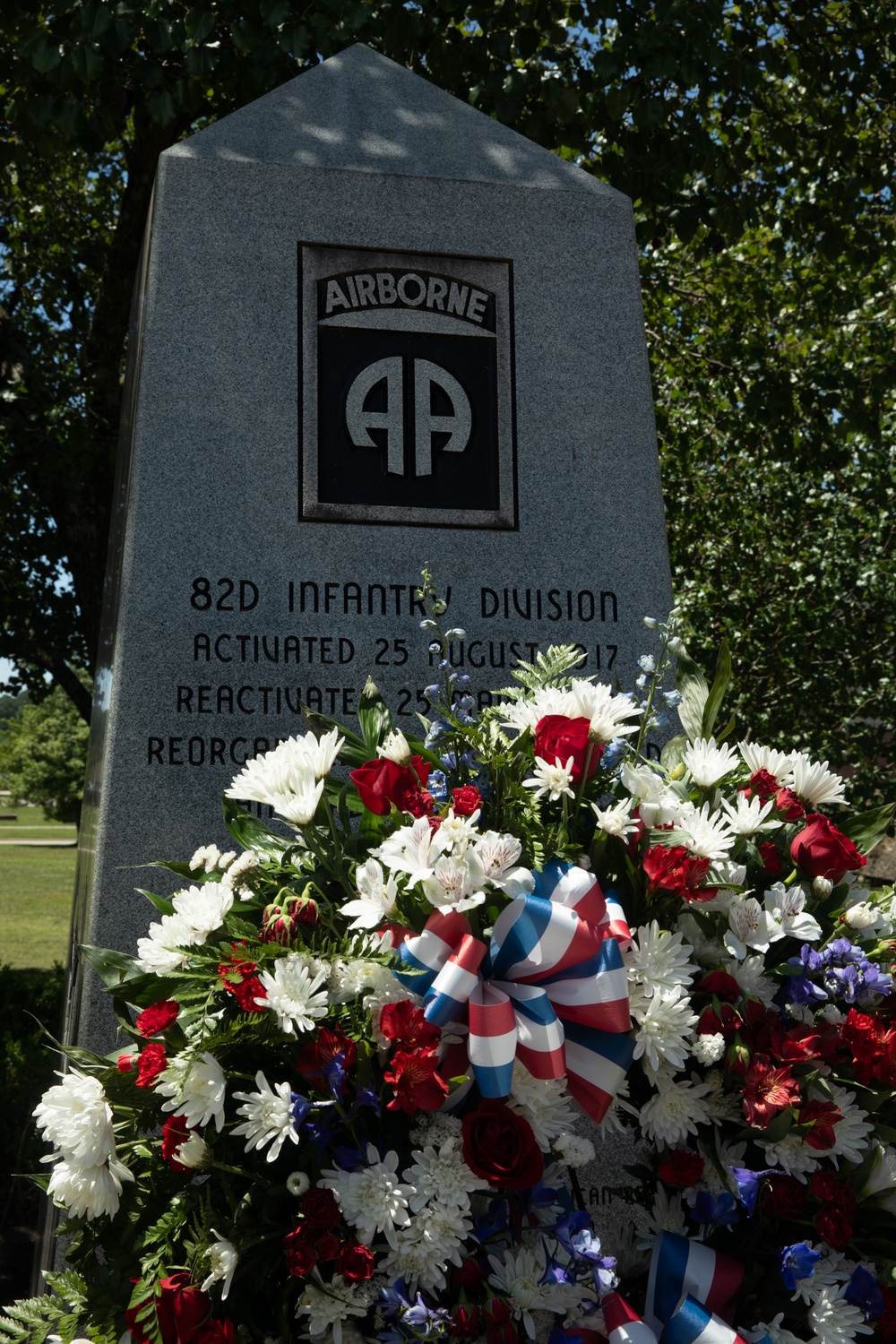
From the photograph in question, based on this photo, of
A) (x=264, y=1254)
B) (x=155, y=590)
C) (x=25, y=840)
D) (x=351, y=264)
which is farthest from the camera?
(x=25, y=840)

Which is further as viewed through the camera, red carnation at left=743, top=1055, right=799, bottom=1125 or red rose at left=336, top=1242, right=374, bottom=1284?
red carnation at left=743, top=1055, right=799, bottom=1125

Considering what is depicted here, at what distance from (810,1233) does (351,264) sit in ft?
8.39

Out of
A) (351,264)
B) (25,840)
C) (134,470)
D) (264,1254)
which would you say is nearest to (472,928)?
(264,1254)

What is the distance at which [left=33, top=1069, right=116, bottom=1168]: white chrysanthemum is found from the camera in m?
1.83

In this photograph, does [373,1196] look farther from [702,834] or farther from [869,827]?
[869,827]

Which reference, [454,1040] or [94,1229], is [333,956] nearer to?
[454,1040]

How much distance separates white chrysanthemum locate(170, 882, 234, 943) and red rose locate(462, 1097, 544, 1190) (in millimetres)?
524

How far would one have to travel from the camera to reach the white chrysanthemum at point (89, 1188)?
1.82m

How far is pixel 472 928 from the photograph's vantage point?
1911mm

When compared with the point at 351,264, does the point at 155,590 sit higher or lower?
lower

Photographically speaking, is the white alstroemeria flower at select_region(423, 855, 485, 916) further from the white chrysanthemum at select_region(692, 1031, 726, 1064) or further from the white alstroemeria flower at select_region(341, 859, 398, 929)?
the white chrysanthemum at select_region(692, 1031, 726, 1064)

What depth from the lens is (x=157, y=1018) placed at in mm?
1867

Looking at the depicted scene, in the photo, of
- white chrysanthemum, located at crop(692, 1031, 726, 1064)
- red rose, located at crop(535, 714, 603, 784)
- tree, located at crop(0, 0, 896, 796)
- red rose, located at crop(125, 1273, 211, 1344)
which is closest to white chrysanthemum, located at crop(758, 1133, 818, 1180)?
white chrysanthemum, located at crop(692, 1031, 726, 1064)

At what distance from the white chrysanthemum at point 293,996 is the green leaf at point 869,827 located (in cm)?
116
